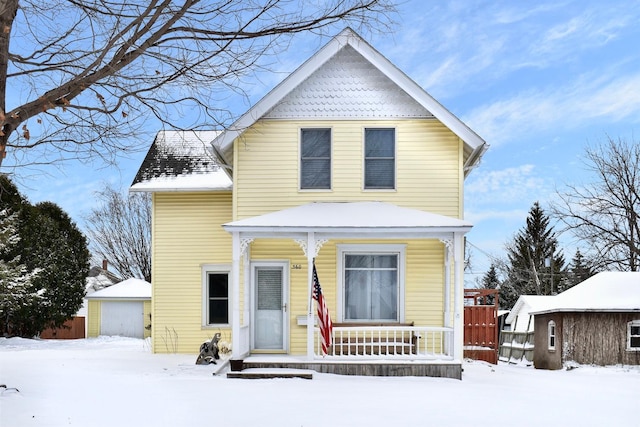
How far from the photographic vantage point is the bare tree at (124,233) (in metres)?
35.6

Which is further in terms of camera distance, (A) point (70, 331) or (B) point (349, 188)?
(A) point (70, 331)

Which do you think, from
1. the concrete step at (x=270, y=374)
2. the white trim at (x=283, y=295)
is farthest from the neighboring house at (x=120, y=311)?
the concrete step at (x=270, y=374)

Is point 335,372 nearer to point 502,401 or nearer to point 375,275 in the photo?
point 375,275

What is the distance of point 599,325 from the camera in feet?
68.5

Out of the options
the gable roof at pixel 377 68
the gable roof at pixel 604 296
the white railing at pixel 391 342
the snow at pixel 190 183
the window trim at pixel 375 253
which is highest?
the gable roof at pixel 377 68

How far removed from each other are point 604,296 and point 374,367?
10.7 metres

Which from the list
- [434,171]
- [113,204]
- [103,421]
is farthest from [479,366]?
[113,204]

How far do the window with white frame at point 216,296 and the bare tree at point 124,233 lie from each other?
60.1ft

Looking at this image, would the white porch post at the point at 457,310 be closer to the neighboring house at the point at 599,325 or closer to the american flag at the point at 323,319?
the american flag at the point at 323,319

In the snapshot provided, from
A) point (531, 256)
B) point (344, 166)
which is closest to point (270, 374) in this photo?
point (344, 166)

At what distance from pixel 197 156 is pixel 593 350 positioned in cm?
1308

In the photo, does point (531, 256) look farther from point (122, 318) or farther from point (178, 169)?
point (178, 169)

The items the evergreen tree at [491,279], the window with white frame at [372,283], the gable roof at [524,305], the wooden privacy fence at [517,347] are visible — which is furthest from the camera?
the evergreen tree at [491,279]

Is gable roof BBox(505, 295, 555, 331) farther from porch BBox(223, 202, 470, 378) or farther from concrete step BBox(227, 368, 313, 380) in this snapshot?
concrete step BBox(227, 368, 313, 380)
